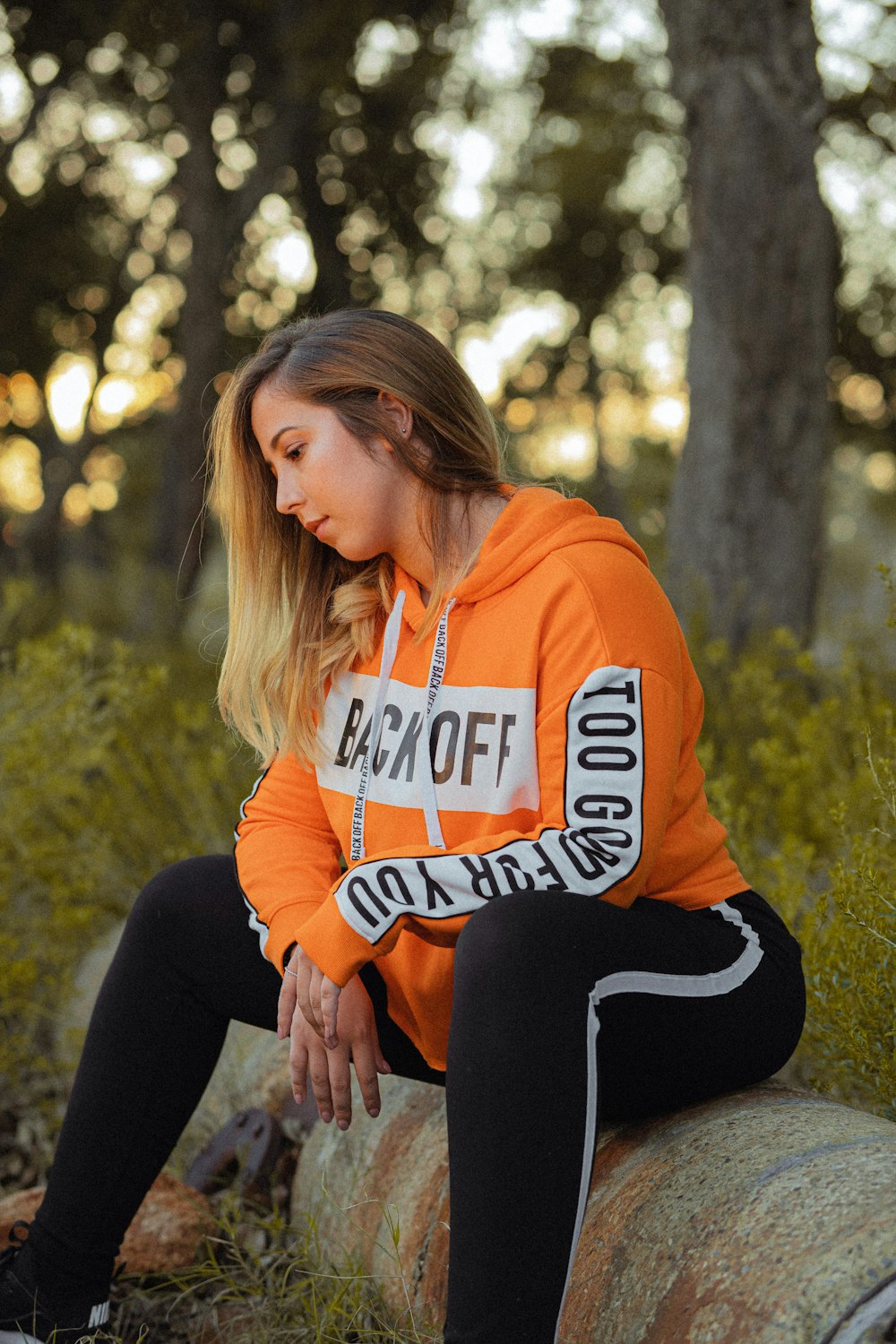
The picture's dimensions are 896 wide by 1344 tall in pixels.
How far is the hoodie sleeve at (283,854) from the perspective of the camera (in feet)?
5.83

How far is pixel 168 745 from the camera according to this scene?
4.20 meters

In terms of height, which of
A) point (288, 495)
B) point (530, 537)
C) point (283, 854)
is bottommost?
point (283, 854)

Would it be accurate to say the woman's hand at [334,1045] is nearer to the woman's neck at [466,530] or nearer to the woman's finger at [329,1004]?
the woman's finger at [329,1004]

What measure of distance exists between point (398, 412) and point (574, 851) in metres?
0.75

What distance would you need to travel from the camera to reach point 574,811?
1500 mm

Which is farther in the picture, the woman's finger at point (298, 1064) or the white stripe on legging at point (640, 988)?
the woman's finger at point (298, 1064)

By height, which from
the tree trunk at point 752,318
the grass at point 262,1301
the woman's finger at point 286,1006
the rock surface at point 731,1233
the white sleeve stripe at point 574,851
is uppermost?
the tree trunk at point 752,318

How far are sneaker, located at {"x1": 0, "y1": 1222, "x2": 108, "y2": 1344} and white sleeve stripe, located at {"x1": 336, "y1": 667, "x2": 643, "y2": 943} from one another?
0.75 m

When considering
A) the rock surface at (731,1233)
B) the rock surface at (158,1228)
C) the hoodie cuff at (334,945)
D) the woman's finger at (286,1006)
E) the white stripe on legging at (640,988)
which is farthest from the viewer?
the rock surface at (158,1228)

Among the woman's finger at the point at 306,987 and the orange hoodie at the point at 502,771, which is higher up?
the orange hoodie at the point at 502,771

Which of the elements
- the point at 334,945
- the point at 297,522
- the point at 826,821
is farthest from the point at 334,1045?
the point at 826,821

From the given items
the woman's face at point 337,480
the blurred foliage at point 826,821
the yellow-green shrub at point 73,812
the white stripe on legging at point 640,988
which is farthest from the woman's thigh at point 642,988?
the yellow-green shrub at point 73,812

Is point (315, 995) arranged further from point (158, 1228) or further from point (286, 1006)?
point (158, 1228)

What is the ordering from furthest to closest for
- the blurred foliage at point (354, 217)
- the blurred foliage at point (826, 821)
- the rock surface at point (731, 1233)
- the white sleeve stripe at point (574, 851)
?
the blurred foliage at point (354, 217) → the blurred foliage at point (826, 821) → the white sleeve stripe at point (574, 851) → the rock surface at point (731, 1233)
